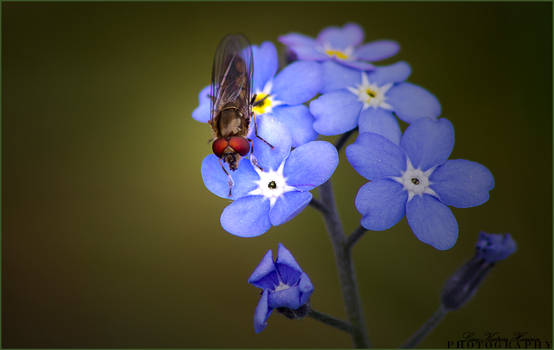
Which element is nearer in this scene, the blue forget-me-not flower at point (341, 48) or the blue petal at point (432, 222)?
the blue petal at point (432, 222)

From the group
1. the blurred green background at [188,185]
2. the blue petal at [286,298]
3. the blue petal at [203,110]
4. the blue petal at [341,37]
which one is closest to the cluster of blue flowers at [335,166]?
the blue petal at [286,298]

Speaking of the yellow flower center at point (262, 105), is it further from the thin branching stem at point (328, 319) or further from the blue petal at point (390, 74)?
the thin branching stem at point (328, 319)

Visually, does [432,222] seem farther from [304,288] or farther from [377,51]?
[377,51]

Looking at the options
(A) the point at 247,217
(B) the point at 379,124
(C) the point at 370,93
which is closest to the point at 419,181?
(B) the point at 379,124

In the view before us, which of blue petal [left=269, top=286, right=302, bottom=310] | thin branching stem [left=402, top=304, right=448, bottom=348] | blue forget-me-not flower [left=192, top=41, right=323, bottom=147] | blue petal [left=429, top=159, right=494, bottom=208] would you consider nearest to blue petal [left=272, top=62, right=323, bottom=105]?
blue forget-me-not flower [left=192, top=41, right=323, bottom=147]

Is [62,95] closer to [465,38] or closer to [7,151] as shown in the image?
[7,151]

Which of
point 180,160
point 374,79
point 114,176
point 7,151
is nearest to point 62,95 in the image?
point 7,151

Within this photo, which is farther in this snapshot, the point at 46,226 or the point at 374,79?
the point at 46,226
